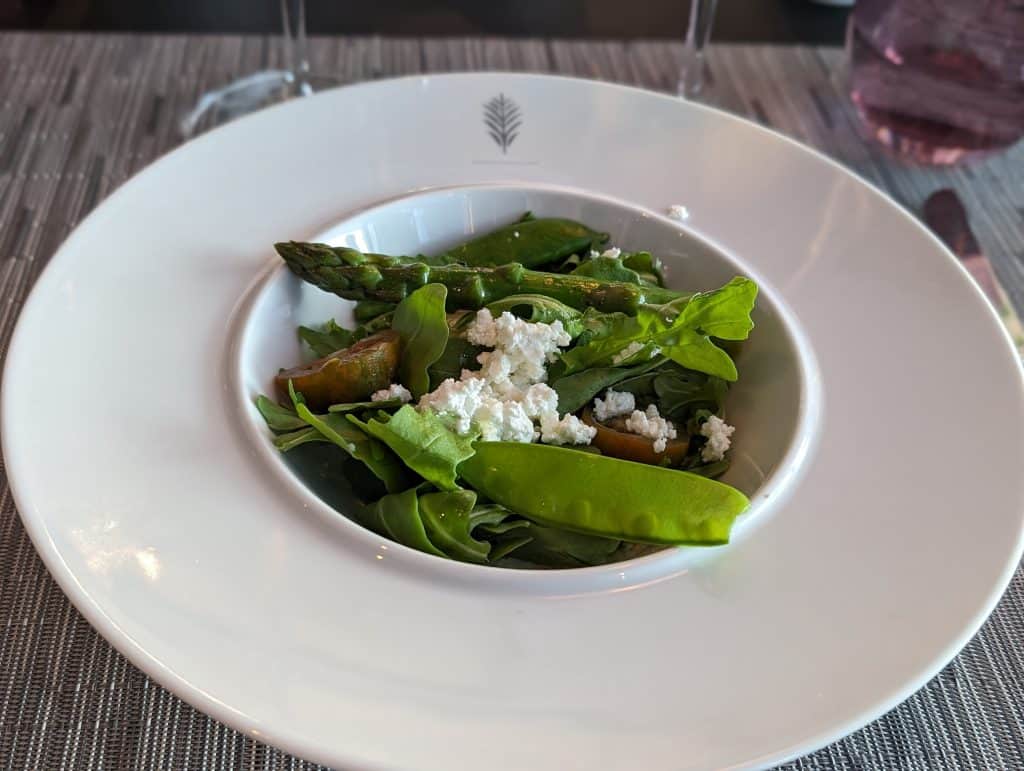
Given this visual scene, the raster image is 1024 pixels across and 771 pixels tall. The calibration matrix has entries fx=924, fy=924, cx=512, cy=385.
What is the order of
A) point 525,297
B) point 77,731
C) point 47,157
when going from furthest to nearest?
point 47,157
point 525,297
point 77,731

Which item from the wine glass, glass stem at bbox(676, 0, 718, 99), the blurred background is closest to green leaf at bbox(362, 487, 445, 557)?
the wine glass

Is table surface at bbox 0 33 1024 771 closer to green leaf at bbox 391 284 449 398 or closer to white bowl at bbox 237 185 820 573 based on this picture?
white bowl at bbox 237 185 820 573

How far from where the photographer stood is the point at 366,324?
1.77 meters

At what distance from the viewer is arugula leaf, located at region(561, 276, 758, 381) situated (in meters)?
1.52

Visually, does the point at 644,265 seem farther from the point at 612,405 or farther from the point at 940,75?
the point at 940,75

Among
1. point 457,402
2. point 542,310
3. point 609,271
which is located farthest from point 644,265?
point 457,402

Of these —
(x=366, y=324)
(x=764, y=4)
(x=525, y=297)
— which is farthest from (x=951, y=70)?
(x=366, y=324)

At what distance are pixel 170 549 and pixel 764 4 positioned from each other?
3.05 meters

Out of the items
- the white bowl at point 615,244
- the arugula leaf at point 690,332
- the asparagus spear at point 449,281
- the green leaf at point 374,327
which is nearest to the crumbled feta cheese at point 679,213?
the white bowl at point 615,244

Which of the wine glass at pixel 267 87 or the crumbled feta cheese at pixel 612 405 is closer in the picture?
the crumbled feta cheese at pixel 612 405

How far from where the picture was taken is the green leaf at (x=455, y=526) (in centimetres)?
133

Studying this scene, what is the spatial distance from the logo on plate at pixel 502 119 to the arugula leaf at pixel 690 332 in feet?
2.18

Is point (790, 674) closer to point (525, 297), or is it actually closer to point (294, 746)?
point (294, 746)

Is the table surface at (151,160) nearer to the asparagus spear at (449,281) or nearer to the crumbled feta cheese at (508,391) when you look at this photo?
the crumbled feta cheese at (508,391)
